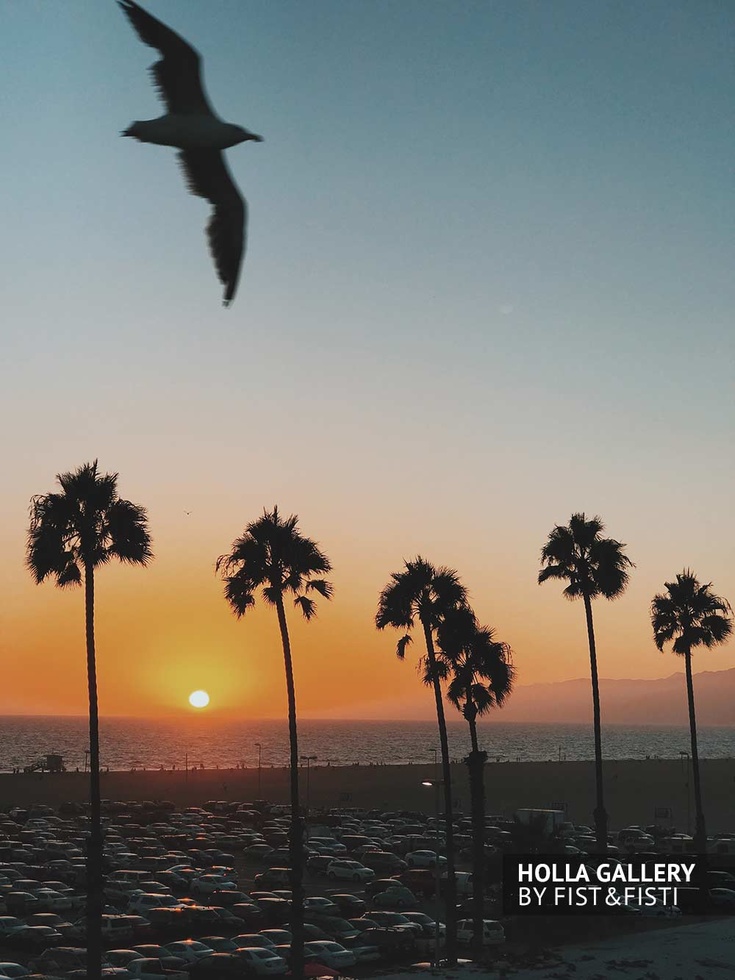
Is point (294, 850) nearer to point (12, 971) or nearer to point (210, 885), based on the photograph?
point (12, 971)

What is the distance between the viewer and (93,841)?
81.4ft

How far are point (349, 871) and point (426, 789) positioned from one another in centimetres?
6406

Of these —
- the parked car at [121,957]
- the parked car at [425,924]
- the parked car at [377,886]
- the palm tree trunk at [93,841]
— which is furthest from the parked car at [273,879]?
the palm tree trunk at [93,841]

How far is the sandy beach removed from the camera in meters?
95.3

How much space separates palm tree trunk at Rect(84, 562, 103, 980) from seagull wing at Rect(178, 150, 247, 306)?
15.6 metres

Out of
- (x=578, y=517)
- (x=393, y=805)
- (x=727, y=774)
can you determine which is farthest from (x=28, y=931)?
(x=727, y=774)

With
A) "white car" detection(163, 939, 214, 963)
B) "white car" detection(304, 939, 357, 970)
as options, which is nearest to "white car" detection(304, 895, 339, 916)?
"white car" detection(304, 939, 357, 970)

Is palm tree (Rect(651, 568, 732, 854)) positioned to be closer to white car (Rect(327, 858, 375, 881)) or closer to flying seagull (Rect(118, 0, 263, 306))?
white car (Rect(327, 858, 375, 881))

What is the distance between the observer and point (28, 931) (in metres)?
35.9

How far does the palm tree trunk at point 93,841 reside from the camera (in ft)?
78.0

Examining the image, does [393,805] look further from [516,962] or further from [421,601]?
[516,962]

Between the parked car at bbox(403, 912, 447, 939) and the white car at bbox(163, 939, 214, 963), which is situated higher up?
the white car at bbox(163, 939, 214, 963)

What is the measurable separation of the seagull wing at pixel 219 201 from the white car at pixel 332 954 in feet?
93.2

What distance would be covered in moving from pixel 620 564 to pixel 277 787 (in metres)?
94.4
